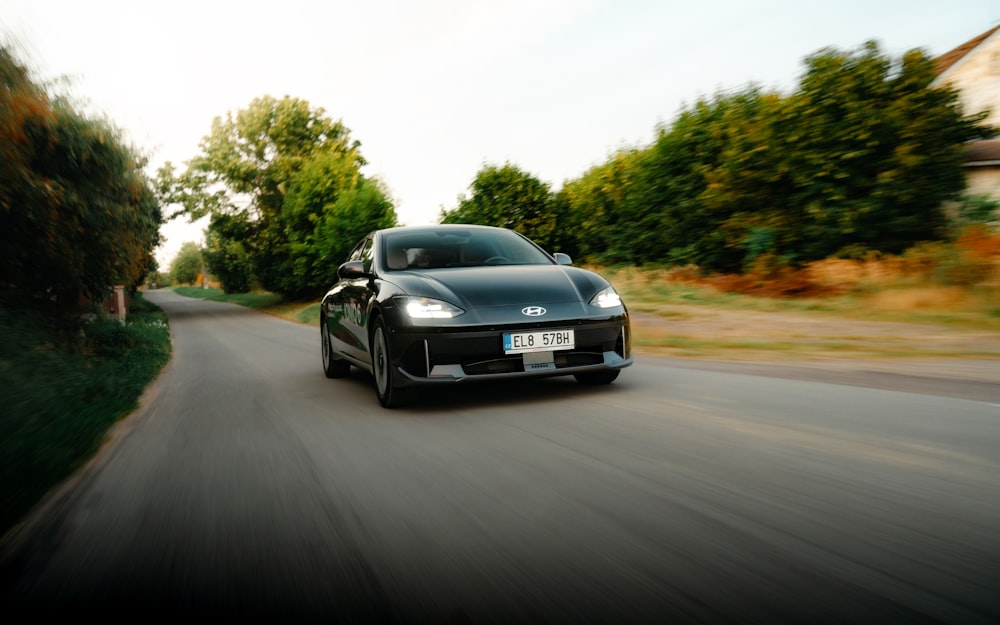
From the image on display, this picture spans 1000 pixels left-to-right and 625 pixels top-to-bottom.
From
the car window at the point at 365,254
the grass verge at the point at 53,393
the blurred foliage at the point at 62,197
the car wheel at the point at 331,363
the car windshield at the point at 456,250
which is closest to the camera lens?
the grass verge at the point at 53,393

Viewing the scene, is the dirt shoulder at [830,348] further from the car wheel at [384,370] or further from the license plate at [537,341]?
the car wheel at [384,370]

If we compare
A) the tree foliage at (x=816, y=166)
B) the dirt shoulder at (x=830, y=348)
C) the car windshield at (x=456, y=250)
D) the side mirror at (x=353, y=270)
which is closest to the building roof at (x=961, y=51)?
the tree foliage at (x=816, y=166)

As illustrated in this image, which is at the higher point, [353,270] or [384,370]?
[353,270]

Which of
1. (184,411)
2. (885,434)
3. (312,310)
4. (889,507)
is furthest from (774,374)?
(312,310)

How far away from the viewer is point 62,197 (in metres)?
12.2

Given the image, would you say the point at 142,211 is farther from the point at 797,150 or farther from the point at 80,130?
the point at 797,150

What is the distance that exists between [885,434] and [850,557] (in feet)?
6.87

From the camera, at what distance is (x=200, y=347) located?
16297 mm

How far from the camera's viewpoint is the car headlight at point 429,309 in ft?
18.6

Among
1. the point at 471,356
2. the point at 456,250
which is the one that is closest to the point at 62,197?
the point at 456,250

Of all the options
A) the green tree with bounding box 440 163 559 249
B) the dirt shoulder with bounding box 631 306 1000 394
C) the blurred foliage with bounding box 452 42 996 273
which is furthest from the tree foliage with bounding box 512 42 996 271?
the green tree with bounding box 440 163 559 249

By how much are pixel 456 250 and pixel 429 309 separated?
4.94ft

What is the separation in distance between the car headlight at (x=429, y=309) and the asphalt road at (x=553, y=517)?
0.74 meters

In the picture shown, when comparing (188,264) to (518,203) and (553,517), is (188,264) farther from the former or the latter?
(553,517)
